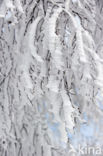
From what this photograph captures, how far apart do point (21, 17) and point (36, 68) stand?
307mm

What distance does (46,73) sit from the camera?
4.94ft

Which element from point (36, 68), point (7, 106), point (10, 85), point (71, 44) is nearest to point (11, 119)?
point (7, 106)

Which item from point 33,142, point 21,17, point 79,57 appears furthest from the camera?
point 33,142

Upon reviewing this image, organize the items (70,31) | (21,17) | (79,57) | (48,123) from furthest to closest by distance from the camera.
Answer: (48,123), (21,17), (70,31), (79,57)

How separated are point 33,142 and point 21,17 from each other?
78 cm

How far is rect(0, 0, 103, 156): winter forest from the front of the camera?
1341 mm

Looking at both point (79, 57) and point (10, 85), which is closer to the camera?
point (79, 57)

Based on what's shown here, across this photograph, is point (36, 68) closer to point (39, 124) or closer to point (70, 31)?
point (70, 31)

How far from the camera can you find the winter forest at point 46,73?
1341mm

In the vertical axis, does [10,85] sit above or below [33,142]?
above

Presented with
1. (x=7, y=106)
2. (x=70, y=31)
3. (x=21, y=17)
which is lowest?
(x=7, y=106)

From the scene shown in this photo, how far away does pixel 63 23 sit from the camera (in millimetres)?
1556

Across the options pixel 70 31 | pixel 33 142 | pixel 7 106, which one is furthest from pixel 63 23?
pixel 33 142

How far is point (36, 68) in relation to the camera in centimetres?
157
